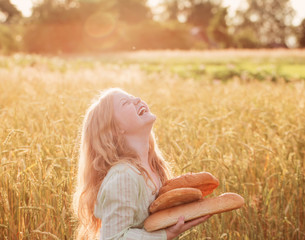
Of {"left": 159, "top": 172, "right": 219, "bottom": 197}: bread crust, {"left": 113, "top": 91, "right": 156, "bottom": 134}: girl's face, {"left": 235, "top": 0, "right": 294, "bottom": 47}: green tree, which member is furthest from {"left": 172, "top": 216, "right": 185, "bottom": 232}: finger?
{"left": 235, "top": 0, "right": 294, "bottom": 47}: green tree

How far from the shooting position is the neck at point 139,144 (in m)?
1.59

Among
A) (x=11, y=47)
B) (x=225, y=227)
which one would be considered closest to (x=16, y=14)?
(x=11, y=47)

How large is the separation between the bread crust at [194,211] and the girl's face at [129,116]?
0.34m

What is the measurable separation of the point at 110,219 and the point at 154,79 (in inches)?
279

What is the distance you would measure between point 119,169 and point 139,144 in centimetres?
18

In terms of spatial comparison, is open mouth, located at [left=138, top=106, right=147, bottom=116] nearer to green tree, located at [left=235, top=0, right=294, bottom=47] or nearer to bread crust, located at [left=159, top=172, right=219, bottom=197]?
bread crust, located at [left=159, top=172, right=219, bottom=197]

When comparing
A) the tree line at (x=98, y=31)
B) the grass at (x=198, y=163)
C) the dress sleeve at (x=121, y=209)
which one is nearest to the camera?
the dress sleeve at (x=121, y=209)

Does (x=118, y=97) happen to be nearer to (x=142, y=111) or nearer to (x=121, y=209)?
(x=142, y=111)

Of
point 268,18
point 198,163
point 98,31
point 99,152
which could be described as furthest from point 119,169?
point 268,18

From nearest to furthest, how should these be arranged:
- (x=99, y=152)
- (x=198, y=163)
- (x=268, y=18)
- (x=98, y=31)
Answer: (x=99, y=152) → (x=198, y=163) → (x=98, y=31) → (x=268, y=18)

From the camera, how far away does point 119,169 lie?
147cm

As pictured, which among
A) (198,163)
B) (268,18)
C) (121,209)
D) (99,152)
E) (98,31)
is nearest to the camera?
(121,209)

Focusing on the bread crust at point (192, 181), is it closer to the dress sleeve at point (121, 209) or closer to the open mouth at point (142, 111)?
the dress sleeve at point (121, 209)

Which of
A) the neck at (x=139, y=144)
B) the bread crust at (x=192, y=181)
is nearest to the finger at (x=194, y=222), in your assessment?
the bread crust at (x=192, y=181)
